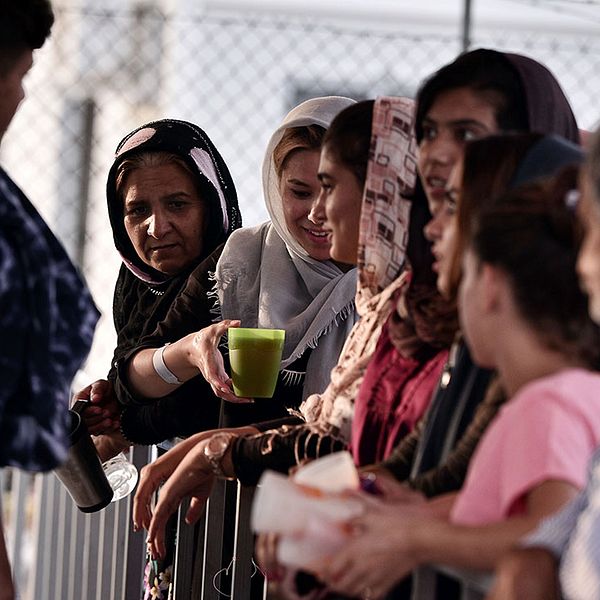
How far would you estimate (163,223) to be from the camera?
8.98 ft

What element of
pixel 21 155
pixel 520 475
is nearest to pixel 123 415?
pixel 520 475

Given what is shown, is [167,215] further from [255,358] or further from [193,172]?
[255,358]

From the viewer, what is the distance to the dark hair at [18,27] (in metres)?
1.77

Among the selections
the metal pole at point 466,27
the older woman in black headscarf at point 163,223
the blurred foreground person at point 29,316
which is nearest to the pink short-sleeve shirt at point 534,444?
the blurred foreground person at point 29,316

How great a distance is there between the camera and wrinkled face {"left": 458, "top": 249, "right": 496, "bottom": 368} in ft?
3.92

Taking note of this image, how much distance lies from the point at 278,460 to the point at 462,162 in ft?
2.22

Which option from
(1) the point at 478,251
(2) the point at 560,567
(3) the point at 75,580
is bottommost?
(3) the point at 75,580

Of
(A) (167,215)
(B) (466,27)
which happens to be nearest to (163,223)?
(A) (167,215)

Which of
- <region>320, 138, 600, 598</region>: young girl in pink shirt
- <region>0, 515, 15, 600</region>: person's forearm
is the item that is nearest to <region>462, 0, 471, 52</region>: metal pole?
<region>0, 515, 15, 600</region>: person's forearm

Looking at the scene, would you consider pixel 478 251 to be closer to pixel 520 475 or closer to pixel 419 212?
pixel 520 475

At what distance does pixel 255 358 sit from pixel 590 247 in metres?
1.17

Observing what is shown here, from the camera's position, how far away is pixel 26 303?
1.70 metres

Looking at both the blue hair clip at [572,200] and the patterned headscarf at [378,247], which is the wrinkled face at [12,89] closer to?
the patterned headscarf at [378,247]

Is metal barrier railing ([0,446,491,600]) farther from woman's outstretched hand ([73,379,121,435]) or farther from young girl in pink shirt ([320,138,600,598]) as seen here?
woman's outstretched hand ([73,379,121,435])
